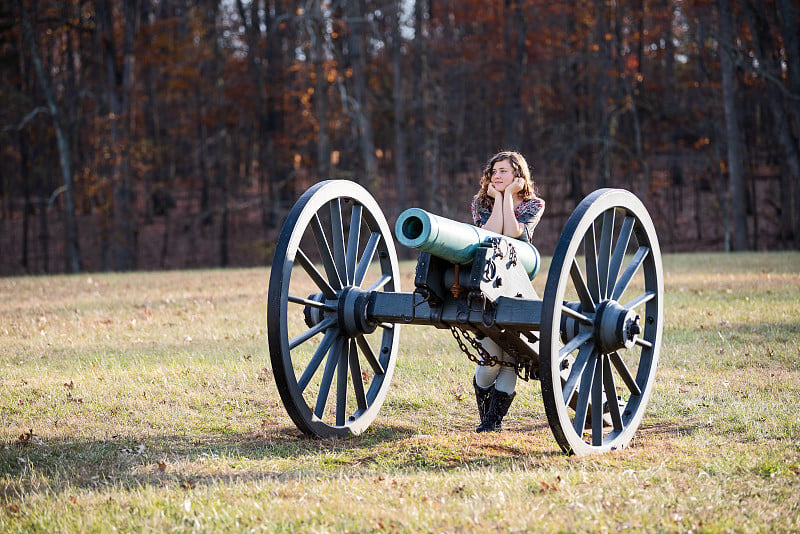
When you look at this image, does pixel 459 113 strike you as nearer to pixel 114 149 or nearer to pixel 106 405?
pixel 114 149

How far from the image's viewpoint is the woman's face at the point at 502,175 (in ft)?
19.4

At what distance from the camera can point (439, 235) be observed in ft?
15.6

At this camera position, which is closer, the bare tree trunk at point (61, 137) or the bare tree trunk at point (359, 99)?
the bare tree trunk at point (359, 99)

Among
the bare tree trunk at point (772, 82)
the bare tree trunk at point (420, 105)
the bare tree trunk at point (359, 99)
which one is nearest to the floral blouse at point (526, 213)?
the bare tree trunk at point (772, 82)

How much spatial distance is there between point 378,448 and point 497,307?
121cm

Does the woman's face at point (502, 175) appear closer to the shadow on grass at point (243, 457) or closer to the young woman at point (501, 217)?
the young woman at point (501, 217)

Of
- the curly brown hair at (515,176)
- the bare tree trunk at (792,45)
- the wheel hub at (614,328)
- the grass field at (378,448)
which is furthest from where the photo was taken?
the bare tree trunk at (792,45)

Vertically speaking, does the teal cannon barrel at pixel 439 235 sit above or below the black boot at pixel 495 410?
above

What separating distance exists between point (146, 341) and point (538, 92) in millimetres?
28595

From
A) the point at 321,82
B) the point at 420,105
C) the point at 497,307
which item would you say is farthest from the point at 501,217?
the point at 420,105

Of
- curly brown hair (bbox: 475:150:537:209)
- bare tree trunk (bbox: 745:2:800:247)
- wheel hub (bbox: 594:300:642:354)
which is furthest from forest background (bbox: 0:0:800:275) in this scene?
wheel hub (bbox: 594:300:642:354)

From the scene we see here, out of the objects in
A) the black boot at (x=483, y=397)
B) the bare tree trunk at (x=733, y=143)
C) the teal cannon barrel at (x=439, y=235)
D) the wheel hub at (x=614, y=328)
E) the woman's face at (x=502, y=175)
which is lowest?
the black boot at (x=483, y=397)

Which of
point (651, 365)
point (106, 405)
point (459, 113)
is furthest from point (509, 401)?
point (459, 113)

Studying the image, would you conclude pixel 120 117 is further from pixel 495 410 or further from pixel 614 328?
pixel 614 328
